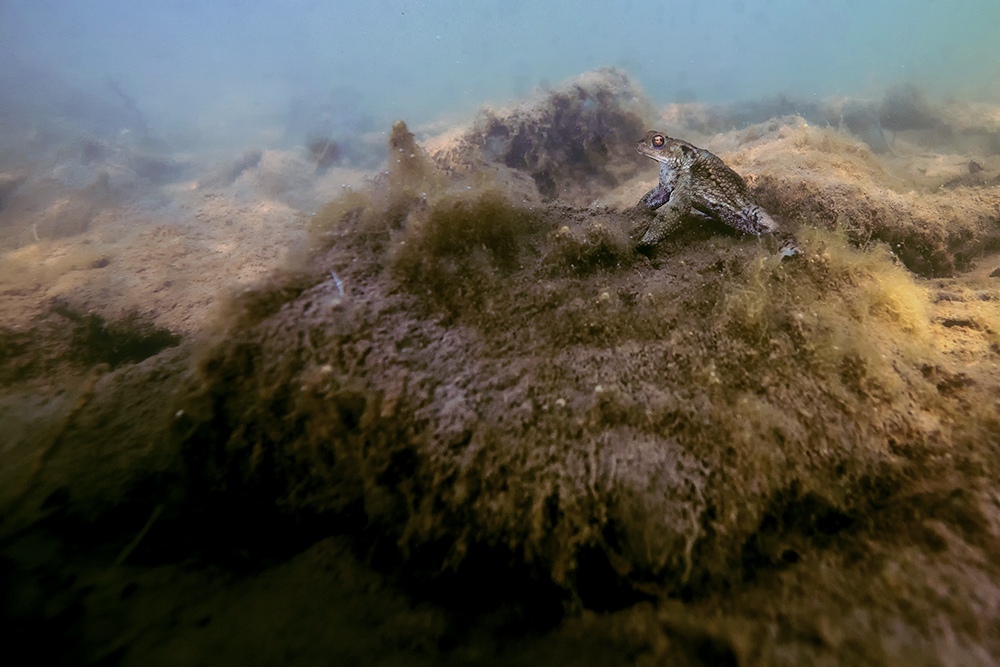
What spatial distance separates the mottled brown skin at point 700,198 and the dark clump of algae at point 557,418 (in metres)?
0.60

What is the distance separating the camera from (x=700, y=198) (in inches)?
112

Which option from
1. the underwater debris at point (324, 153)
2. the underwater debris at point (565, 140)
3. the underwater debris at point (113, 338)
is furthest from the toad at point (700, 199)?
the underwater debris at point (324, 153)

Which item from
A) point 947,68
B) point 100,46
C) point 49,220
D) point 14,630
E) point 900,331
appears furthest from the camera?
point 100,46

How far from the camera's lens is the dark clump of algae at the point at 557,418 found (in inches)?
62.2

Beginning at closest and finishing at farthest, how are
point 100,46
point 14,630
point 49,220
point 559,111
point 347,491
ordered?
point 14,630
point 347,491
point 559,111
point 49,220
point 100,46

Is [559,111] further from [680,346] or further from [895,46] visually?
[895,46]

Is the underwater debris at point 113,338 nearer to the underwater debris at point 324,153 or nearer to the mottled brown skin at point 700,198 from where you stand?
the mottled brown skin at point 700,198

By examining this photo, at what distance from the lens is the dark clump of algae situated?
1.58 m

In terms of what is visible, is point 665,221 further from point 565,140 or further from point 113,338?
point 565,140

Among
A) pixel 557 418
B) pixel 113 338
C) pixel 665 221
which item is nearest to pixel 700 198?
pixel 665 221

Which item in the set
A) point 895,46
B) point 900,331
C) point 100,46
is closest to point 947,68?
point 895,46

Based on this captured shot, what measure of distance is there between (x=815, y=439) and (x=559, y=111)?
28.0ft

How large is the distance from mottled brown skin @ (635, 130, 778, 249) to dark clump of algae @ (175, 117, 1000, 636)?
23.7 inches

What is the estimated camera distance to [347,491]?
181cm
